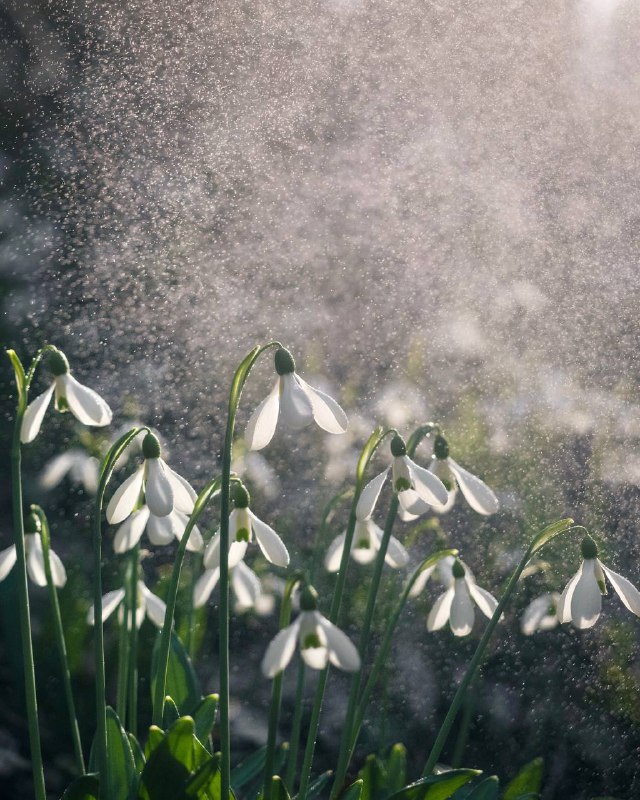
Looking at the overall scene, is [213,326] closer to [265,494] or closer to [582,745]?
[265,494]

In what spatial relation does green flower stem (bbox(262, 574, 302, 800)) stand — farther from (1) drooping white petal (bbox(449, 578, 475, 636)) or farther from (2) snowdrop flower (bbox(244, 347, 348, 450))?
(1) drooping white petal (bbox(449, 578, 475, 636))

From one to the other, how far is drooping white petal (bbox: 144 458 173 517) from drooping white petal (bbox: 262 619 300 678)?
109mm

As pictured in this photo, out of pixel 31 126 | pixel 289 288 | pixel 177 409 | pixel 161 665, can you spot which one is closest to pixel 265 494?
pixel 177 409

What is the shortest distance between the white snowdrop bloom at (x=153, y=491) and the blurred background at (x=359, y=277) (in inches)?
13.1

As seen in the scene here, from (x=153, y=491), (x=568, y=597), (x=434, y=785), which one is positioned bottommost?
(x=434, y=785)

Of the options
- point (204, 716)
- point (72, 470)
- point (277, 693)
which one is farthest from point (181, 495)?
point (72, 470)

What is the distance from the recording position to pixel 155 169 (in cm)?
97

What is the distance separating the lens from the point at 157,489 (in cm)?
51

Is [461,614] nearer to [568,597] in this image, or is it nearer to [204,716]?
[568,597]

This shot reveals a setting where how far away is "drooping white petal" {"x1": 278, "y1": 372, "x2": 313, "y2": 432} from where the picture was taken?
0.50 meters

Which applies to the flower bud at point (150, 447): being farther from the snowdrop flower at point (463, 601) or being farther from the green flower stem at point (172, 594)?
the snowdrop flower at point (463, 601)

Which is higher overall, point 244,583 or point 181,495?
A: point 181,495

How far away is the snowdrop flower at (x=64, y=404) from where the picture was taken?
0.51 meters

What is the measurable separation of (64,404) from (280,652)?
21cm
